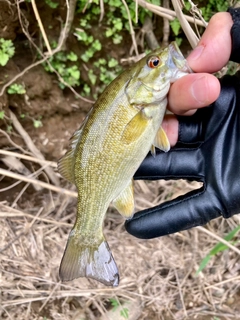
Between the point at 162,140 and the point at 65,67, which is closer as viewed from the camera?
the point at 162,140

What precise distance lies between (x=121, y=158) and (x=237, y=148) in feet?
1.85

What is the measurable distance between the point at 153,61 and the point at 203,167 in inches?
22.6

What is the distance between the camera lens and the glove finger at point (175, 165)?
2.08m

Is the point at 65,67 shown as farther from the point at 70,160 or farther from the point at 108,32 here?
the point at 70,160

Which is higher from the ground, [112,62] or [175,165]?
[112,62]

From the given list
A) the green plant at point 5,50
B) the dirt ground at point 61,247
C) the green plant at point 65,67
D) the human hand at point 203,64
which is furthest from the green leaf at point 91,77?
the human hand at point 203,64

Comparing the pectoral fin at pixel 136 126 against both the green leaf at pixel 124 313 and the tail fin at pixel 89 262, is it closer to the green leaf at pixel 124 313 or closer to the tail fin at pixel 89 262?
the tail fin at pixel 89 262

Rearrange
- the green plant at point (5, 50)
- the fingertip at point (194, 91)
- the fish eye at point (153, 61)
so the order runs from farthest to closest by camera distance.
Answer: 1. the green plant at point (5, 50)
2. the fish eye at point (153, 61)
3. the fingertip at point (194, 91)

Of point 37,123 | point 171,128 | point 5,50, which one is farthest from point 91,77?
point 171,128

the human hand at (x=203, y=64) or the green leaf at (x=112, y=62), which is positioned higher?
the human hand at (x=203, y=64)

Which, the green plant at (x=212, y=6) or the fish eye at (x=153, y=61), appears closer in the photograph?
the fish eye at (x=153, y=61)

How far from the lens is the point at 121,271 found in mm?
3191

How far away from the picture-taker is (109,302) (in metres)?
3.11

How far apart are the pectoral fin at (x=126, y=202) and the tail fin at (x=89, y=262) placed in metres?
0.20
